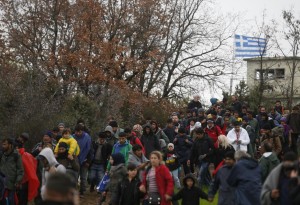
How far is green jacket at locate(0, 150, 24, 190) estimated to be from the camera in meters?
13.0

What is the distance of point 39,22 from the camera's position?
111 feet

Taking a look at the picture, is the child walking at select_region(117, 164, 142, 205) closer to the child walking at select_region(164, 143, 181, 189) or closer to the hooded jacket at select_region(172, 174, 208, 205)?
the hooded jacket at select_region(172, 174, 208, 205)

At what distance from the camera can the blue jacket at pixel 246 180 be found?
10734 mm

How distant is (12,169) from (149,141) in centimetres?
471

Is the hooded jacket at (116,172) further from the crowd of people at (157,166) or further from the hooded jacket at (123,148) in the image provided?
the hooded jacket at (123,148)

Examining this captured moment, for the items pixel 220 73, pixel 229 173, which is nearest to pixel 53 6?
pixel 220 73

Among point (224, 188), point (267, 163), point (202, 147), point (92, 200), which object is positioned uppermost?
point (202, 147)

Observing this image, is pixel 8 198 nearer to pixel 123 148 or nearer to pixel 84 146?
pixel 123 148

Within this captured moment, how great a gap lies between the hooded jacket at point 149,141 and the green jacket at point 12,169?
4.40 metres

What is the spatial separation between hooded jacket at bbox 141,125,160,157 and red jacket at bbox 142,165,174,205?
15.5ft

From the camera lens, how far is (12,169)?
13.1 m

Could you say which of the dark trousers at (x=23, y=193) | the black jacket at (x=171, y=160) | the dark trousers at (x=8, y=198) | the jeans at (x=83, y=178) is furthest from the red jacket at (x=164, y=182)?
the jeans at (x=83, y=178)

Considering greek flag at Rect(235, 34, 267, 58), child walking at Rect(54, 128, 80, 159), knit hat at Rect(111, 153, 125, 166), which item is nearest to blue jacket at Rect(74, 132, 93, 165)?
child walking at Rect(54, 128, 80, 159)

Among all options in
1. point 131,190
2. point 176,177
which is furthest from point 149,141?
point 131,190
